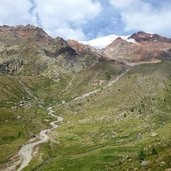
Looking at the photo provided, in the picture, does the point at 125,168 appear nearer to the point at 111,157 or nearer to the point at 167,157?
the point at 167,157

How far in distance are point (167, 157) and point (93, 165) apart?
3531 inches

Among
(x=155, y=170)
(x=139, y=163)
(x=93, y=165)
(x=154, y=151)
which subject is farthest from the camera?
(x=93, y=165)

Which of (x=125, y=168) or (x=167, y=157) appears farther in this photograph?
(x=125, y=168)

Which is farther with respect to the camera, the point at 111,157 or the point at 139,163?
the point at 111,157

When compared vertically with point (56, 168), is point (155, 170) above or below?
below

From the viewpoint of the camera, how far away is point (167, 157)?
336ft

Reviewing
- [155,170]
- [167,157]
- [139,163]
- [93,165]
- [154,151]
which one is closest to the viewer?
[155,170]

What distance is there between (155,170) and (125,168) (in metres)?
22.3

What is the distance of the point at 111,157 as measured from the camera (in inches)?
7825

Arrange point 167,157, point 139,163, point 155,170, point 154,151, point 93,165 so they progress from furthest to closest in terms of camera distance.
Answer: point 93,165 → point 154,151 → point 139,163 → point 167,157 → point 155,170

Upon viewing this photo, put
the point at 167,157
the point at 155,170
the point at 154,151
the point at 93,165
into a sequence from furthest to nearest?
the point at 93,165 → the point at 154,151 → the point at 167,157 → the point at 155,170

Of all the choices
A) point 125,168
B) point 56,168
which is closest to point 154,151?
point 125,168

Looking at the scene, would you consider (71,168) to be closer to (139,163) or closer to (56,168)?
(56,168)

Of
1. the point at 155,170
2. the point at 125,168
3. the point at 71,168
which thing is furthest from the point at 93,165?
the point at 155,170
